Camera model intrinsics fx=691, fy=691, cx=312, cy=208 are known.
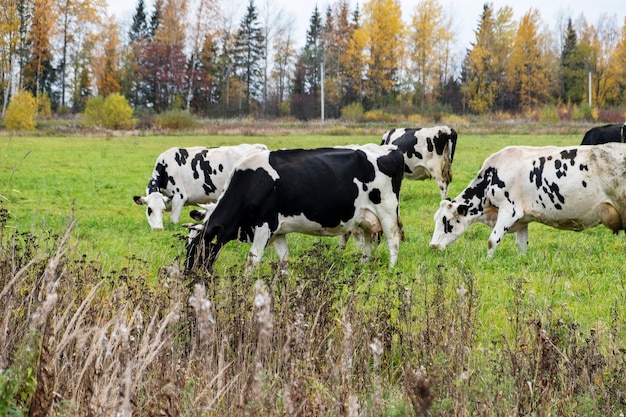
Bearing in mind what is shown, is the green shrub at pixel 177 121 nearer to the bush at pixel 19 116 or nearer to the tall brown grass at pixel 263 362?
the bush at pixel 19 116

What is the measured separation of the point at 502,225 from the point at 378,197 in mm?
1933

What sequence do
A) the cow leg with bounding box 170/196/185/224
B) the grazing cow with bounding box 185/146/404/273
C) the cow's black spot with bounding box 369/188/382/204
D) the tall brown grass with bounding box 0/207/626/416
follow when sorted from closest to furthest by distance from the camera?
1. the tall brown grass with bounding box 0/207/626/416
2. the grazing cow with bounding box 185/146/404/273
3. the cow's black spot with bounding box 369/188/382/204
4. the cow leg with bounding box 170/196/185/224

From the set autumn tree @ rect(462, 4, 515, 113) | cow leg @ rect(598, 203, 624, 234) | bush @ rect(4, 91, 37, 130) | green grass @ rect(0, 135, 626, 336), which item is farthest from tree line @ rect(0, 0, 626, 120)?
cow leg @ rect(598, 203, 624, 234)

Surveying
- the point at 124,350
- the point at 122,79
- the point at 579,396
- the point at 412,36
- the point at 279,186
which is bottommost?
the point at 579,396

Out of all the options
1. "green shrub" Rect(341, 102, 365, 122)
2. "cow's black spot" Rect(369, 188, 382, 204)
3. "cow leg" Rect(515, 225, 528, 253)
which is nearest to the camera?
"cow's black spot" Rect(369, 188, 382, 204)

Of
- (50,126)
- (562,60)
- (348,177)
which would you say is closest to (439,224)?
(348,177)

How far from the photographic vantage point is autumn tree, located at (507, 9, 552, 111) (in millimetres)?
66625

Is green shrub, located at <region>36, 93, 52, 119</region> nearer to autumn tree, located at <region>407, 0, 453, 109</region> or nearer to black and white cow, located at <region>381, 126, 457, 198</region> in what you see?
autumn tree, located at <region>407, 0, 453, 109</region>

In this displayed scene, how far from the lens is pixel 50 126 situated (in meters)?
48.0

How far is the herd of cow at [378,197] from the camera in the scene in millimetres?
8484

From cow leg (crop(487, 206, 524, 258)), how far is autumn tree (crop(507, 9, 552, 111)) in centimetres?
6008

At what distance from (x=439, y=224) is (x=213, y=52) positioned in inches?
2334

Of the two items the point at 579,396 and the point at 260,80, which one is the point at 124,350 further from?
the point at 260,80

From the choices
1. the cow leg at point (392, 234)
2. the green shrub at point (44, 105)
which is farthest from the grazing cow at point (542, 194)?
the green shrub at point (44, 105)
